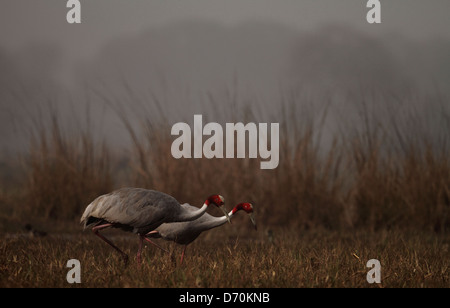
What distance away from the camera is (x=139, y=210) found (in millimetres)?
5074

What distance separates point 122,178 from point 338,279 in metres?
6.24

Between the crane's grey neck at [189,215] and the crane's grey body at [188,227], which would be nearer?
the crane's grey neck at [189,215]

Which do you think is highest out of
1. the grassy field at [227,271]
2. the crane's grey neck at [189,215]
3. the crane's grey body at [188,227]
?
the crane's grey neck at [189,215]

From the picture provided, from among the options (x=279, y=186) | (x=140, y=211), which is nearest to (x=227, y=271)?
(x=140, y=211)

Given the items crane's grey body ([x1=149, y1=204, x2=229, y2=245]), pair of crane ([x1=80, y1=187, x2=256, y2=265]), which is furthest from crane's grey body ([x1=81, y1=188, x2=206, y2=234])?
crane's grey body ([x1=149, y1=204, x2=229, y2=245])

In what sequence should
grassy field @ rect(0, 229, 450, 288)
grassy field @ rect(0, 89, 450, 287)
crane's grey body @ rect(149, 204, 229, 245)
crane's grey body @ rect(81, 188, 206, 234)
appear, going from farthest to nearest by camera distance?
grassy field @ rect(0, 89, 450, 287) → crane's grey body @ rect(149, 204, 229, 245) → crane's grey body @ rect(81, 188, 206, 234) → grassy field @ rect(0, 229, 450, 288)

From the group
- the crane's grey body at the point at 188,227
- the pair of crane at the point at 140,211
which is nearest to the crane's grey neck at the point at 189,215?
the pair of crane at the point at 140,211

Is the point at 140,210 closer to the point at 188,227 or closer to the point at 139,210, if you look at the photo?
the point at 139,210

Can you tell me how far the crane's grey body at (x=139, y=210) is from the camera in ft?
16.6

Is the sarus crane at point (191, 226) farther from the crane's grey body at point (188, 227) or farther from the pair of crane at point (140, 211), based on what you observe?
the pair of crane at point (140, 211)

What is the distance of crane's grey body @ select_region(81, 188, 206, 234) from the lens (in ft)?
16.6

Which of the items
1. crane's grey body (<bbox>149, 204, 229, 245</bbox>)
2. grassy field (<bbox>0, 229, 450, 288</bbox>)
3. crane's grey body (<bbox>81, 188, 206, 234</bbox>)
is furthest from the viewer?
crane's grey body (<bbox>149, 204, 229, 245</bbox>)

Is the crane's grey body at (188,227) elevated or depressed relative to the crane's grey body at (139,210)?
depressed

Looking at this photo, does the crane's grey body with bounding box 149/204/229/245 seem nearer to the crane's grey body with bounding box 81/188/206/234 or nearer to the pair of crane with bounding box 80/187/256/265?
the pair of crane with bounding box 80/187/256/265
